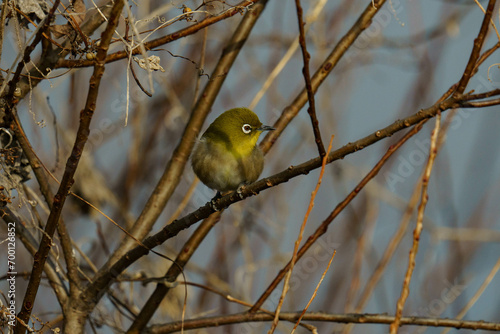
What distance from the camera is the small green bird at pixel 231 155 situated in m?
4.01

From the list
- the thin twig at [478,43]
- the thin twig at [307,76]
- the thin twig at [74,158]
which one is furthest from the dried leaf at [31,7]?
the thin twig at [478,43]

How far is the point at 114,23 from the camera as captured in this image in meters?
1.74

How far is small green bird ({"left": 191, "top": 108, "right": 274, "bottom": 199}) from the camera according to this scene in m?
4.01

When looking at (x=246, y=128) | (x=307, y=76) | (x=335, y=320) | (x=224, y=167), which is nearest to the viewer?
(x=307, y=76)

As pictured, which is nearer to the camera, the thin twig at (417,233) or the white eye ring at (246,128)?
the thin twig at (417,233)

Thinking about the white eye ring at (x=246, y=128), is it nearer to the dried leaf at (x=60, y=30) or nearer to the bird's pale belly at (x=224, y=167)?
the bird's pale belly at (x=224, y=167)

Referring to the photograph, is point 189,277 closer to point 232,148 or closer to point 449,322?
point 232,148

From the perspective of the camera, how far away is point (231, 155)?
4.06m

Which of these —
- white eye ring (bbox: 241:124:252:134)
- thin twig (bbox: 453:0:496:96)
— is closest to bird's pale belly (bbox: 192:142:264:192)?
white eye ring (bbox: 241:124:252:134)

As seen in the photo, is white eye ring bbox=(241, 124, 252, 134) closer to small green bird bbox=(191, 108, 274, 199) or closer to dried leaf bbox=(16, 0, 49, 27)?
small green bird bbox=(191, 108, 274, 199)

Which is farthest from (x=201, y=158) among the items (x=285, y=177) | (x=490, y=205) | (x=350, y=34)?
(x=490, y=205)

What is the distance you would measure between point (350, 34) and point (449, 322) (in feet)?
5.94

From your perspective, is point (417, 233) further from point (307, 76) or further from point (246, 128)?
point (246, 128)

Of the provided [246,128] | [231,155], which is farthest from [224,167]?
[246,128]
